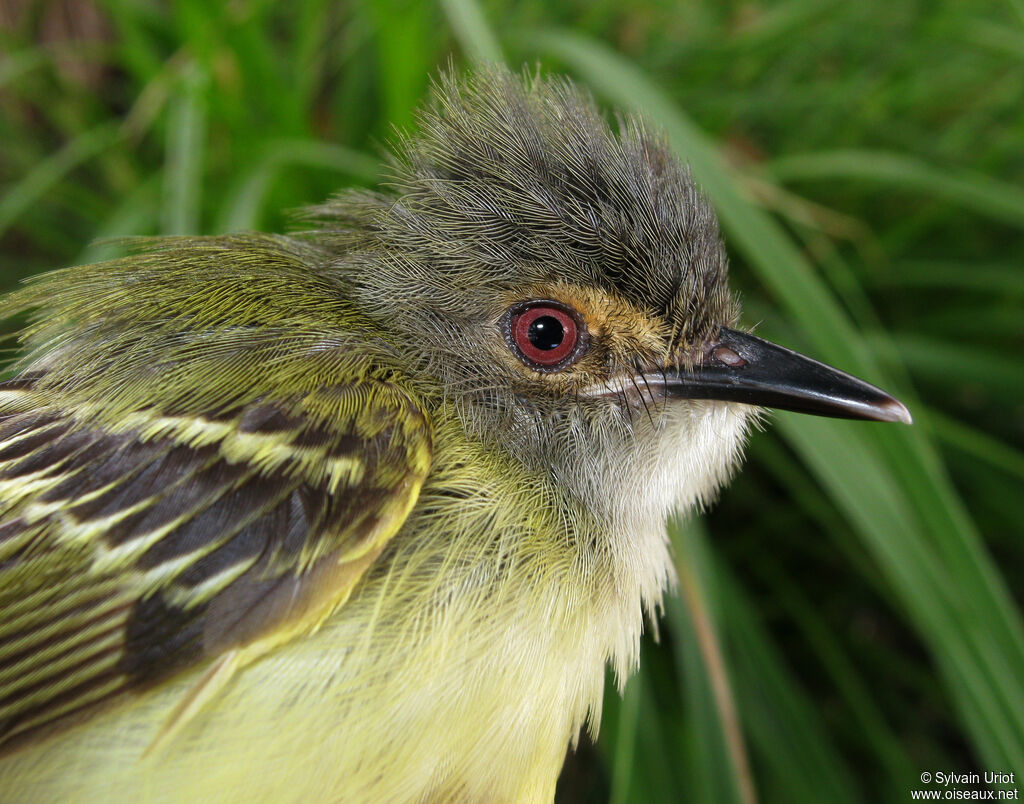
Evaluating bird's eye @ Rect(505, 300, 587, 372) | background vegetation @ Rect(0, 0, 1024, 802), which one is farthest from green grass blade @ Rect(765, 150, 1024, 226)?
bird's eye @ Rect(505, 300, 587, 372)

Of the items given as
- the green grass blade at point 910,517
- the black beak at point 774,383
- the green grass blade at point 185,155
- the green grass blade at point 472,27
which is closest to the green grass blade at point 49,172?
the green grass blade at point 185,155

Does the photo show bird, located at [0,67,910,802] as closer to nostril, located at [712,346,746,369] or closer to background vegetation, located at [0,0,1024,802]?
nostril, located at [712,346,746,369]

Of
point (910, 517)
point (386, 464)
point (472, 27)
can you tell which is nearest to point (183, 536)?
point (386, 464)

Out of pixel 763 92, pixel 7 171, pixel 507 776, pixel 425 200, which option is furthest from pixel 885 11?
pixel 7 171

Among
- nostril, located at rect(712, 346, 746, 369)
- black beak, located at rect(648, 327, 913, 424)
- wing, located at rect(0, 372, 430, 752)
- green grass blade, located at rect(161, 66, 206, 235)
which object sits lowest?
wing, located at rect(0, 372, 430, 752)

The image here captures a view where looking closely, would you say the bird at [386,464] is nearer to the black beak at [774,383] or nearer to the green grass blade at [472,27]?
the black beak at [774,383]

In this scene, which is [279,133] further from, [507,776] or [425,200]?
[507,776]

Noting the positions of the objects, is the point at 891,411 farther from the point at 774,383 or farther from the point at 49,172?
the point at 49,172
